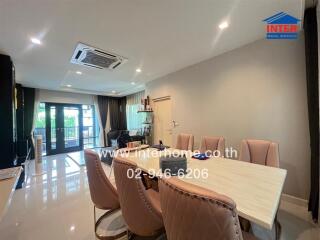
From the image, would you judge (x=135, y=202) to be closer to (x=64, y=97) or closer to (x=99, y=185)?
(x=99, y=185)

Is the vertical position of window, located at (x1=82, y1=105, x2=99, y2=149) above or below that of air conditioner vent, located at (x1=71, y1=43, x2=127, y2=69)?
below

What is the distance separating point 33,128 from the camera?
559cm

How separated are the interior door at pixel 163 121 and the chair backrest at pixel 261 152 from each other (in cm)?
241

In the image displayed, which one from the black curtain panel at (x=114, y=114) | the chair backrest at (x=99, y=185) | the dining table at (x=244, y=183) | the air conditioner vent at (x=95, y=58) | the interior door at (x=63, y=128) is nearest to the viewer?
the dining table at (x=244, y=183)

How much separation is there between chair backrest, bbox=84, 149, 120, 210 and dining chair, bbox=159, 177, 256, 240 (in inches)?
40.4

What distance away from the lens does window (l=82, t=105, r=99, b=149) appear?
23.2 feet

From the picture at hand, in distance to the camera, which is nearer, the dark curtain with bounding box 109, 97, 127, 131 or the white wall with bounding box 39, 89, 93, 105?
the white wall with bounding box 39, 89, 93, 105

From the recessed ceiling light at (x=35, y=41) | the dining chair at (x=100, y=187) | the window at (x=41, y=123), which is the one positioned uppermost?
the recessed ceiling light at (x=35, y=41)

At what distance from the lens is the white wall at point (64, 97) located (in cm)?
592

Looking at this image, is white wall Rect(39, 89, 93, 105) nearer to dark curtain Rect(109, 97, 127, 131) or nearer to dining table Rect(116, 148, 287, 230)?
dark curtain Rect(109, 97, 127, 131)

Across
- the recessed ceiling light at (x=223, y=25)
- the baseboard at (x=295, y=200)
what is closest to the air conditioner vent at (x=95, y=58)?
the recessed ceiling light at (x=223, y=25)

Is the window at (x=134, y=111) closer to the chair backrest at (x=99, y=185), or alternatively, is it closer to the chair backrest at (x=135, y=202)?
the chair backrest at (x=99, y=185)

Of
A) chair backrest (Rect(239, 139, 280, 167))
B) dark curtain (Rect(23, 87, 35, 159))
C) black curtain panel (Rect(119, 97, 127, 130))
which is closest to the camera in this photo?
chair backrest (Rect(239, 139, 280, 167))

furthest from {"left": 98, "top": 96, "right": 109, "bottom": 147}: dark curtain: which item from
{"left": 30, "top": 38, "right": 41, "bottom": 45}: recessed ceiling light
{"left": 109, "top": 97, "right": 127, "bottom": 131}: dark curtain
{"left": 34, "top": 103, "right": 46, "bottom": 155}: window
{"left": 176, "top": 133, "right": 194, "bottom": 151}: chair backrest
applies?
{"left": 176, "top": 133, "right": 194, "bottom": 151}: chair backrest
